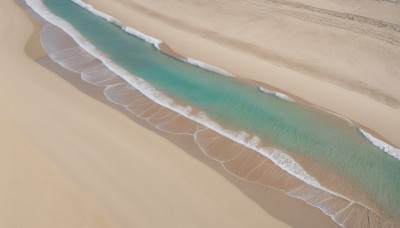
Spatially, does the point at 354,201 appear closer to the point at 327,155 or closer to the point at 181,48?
the point at 327,155

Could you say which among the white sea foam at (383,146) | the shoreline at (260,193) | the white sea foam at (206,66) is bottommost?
the white sea foam at (383,146)

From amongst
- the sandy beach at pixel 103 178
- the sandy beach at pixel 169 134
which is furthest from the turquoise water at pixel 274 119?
the sandy beach at pixel 103 178

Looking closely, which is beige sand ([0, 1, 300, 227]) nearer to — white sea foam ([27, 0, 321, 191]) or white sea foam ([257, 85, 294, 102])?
white sea foam ([27, 0, 321, 191])

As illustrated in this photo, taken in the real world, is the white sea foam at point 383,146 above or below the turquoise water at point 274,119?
below

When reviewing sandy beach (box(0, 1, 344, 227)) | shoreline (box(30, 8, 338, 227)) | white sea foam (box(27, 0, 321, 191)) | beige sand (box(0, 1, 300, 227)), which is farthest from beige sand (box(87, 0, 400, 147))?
beige sand (box(0, 1, 300, 227))

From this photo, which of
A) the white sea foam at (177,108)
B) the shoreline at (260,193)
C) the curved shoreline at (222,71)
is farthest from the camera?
the curved shoreline at (222,71)

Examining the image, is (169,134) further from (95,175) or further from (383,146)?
(383,146)

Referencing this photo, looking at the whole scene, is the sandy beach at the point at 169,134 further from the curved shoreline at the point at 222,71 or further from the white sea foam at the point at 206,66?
the white sea foam at the point at 206,66
